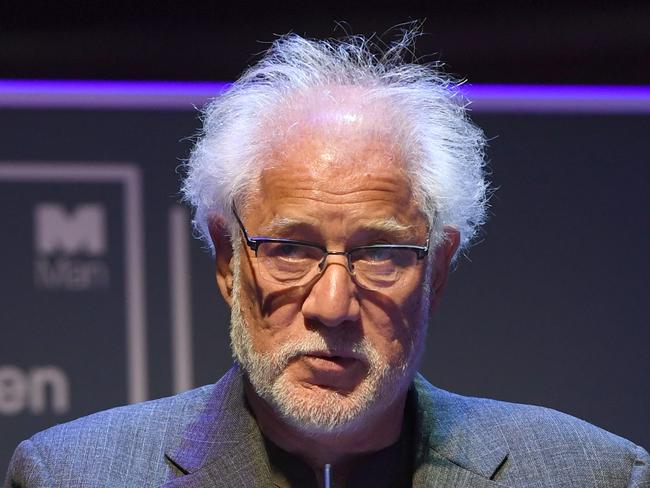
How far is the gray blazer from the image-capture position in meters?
1.97

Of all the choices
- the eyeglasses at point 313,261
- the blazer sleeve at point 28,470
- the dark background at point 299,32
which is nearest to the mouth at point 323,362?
the eyeglasses at point 313,261

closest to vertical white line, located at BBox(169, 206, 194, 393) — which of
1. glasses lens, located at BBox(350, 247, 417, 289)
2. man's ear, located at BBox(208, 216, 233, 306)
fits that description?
man's ear, located at BBox(208, 216, 233, 306)

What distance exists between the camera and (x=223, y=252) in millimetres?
2098

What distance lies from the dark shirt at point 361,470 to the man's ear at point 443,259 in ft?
0.98

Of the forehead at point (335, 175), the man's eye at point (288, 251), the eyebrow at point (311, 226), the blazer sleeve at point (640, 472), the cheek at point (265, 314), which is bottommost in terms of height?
the blazer sleeve at point (640, 472)

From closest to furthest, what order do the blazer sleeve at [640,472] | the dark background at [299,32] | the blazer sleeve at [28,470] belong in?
the blazer sleeve at [28,470]
the blazer sleeve at [640,472]
the dark background at [299,32]

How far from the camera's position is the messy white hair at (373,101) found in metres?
2.03

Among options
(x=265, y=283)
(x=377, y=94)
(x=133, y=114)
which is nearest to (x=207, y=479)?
(x=265, y=283)

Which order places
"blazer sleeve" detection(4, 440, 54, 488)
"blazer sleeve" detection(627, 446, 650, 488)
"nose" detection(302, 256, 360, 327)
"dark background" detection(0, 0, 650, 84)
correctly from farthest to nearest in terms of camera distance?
"dark background" detection(0, 0, 650, 84), "blazer sleeve" detection(627, 446, 650, 488), "blazer sleeve" detection(4, 440, 54, 488), "nose" detection(302, 256, 360, 327)

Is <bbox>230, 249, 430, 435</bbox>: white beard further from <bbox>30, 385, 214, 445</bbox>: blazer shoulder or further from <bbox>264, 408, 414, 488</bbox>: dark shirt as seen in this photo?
<bbox>30, 385, 214, 445</bbox>: blazer shoulder

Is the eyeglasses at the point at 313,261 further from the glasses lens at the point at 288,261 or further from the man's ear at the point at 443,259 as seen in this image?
the man's ear at the point at 443,259

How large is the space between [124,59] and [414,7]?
0.82 meters

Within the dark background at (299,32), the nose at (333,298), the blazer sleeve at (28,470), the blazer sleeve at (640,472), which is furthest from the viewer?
the dark background at (299,32)

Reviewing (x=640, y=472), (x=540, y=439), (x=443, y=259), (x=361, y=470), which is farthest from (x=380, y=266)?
(x=640, y=472)
